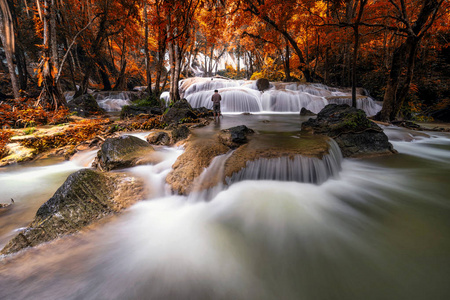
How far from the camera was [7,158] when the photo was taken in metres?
4.25

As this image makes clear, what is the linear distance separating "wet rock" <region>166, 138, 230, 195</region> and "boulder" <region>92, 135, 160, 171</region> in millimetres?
699

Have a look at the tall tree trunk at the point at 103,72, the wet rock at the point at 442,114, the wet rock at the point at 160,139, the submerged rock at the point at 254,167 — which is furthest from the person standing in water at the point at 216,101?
the tall tree trunk at the point at 103,72

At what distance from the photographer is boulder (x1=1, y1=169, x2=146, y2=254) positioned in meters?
1.88

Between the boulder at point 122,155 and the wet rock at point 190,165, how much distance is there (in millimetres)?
699

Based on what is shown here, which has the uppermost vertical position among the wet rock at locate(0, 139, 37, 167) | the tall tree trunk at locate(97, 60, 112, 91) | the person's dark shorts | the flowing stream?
the tall tree trunk at locate(97, 60, 112, 91)

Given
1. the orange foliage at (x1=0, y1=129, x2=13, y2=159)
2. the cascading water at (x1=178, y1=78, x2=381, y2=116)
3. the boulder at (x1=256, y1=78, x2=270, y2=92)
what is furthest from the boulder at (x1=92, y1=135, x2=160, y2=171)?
the boulder at (x1=256, y1=78, x2=270, y2=92)

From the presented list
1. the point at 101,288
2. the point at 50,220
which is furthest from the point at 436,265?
the point at 50,220

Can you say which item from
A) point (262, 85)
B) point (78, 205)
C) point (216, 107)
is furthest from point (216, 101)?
point (262, 85)

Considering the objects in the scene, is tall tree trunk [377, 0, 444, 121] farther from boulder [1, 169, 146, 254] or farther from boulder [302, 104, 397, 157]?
boulder [1, 169, 146, 254]

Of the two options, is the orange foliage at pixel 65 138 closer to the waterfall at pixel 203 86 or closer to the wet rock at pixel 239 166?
the wet rock at pixel 239 166

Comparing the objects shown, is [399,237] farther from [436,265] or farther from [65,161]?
[65,161]

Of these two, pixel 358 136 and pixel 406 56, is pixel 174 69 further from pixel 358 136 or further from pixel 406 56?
pixel 406 56

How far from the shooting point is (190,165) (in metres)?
3.36

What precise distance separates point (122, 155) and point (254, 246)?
10.1 feet
